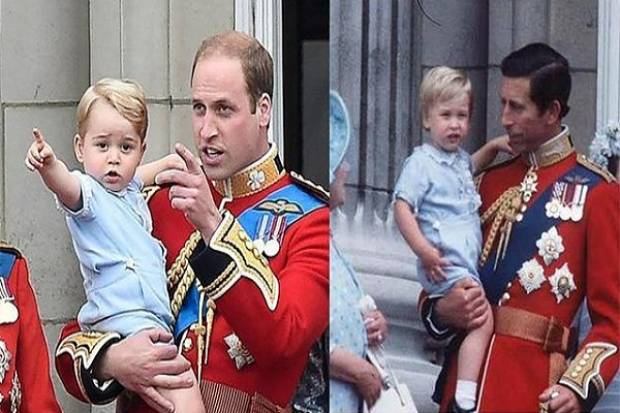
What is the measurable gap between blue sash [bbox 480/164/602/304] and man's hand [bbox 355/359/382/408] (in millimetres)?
242

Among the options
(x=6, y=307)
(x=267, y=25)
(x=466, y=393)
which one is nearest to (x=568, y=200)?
(x=466, y=393)

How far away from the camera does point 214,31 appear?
15.6 ft

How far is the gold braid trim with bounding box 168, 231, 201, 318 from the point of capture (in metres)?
3.62

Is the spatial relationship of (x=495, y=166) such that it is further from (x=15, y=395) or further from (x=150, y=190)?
(x=15, y=395)

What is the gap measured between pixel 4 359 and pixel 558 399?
→ 43.0 inches

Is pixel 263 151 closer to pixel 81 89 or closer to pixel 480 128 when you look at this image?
pixel 480 128

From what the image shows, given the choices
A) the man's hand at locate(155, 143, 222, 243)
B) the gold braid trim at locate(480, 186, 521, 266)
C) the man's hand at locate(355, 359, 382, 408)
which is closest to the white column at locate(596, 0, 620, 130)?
the gold braid trim at locate(480, 186, 521, 266)

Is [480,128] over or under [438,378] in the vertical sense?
over

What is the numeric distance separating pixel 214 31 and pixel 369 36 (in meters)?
1.51

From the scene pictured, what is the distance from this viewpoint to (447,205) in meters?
3.28

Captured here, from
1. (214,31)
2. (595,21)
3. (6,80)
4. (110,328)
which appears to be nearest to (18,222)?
A: (6,80)

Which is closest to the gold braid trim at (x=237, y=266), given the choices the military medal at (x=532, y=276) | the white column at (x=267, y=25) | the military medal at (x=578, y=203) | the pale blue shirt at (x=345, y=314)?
the pale blue shirt at (x=345, y=314)

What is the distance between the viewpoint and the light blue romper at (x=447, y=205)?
3277mm

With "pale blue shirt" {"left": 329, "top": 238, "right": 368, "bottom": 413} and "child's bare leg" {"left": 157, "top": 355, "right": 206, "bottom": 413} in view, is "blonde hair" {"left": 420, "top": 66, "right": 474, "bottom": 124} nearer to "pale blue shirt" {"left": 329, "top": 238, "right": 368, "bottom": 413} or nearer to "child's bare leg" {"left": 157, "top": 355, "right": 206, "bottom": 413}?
"pale blue shirt" {"left": 329, "top": 238, "right": 368, "bottom": 413}
